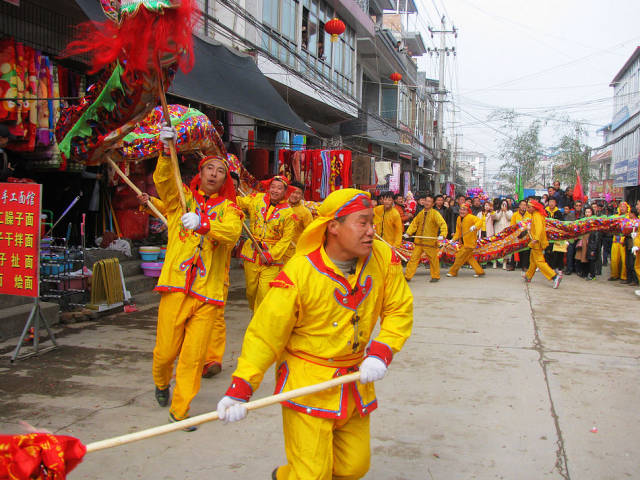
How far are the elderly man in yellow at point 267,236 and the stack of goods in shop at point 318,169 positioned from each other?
5.99 meters

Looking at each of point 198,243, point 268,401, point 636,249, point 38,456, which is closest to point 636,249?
point 636,249

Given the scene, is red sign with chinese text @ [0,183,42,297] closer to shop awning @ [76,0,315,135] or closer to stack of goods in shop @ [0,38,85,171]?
stack of goods in shop @ [0,38,85,171]

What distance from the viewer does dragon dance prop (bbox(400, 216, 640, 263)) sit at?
1218 centimetres

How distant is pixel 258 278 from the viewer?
6.00 meters

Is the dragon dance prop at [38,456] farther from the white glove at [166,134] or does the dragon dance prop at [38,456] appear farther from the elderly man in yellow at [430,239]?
the elderly man in yellow at [430,239]

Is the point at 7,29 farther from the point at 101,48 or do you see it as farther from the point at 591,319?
the point at 591,319

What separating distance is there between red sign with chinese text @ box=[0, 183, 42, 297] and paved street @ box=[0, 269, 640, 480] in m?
0.73

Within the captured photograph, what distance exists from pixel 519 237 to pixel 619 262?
2.24m

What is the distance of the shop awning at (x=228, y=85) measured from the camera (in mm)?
6723

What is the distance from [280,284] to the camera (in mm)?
2506

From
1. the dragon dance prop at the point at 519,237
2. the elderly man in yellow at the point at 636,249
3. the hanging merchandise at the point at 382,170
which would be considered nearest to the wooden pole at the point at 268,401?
the elderly man in yellow at the point at 636,249

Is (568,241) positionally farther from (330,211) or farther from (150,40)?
(330,211)

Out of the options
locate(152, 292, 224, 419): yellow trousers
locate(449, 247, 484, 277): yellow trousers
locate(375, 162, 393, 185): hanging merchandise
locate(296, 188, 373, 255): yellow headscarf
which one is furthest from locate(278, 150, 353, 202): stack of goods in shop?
locate(296, 188, 373, 255): yellow headscarf

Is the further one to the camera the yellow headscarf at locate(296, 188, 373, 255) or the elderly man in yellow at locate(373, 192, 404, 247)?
the elderly man in yellow at locate(373, 192, 404, 247)
